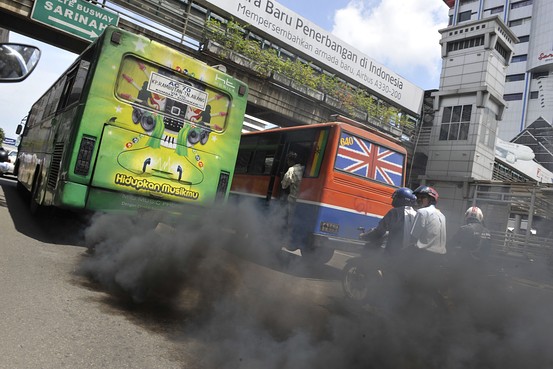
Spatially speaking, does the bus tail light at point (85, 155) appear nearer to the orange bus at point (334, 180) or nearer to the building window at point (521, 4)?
the orange bus at point (334, 180)

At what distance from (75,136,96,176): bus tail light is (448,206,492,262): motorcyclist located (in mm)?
4237

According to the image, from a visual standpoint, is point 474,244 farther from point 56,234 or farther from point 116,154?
point 56,234

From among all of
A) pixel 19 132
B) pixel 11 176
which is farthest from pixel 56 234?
pixel 11 176

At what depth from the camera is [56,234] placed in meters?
5.77

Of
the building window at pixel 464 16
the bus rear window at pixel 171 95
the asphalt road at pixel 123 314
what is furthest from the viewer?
the building window at pixel 464 16

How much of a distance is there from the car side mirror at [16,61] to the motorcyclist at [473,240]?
4550mm

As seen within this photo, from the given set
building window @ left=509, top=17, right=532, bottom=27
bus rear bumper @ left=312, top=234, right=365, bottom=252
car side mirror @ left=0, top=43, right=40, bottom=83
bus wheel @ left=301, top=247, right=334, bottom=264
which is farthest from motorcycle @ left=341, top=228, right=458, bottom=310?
building window @ left=509, top=17, right=532, bottom=27

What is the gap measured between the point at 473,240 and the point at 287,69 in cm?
1031

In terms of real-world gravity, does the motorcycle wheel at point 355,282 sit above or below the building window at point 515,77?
below

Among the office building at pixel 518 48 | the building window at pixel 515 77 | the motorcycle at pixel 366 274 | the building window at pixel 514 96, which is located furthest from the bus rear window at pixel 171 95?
the building window at pixel 515 77

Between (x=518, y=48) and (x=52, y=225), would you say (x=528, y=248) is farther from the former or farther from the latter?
(x=518, y=48)

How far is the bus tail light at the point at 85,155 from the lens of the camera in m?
4.63

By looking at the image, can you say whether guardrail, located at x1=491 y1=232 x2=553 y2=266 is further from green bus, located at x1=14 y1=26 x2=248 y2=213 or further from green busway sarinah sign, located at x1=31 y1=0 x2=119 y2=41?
green busway sarinah sign, located at x1=31 y1=0 x2=119 y2=41

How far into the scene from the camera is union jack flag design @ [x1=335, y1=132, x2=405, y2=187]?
6328 mm
